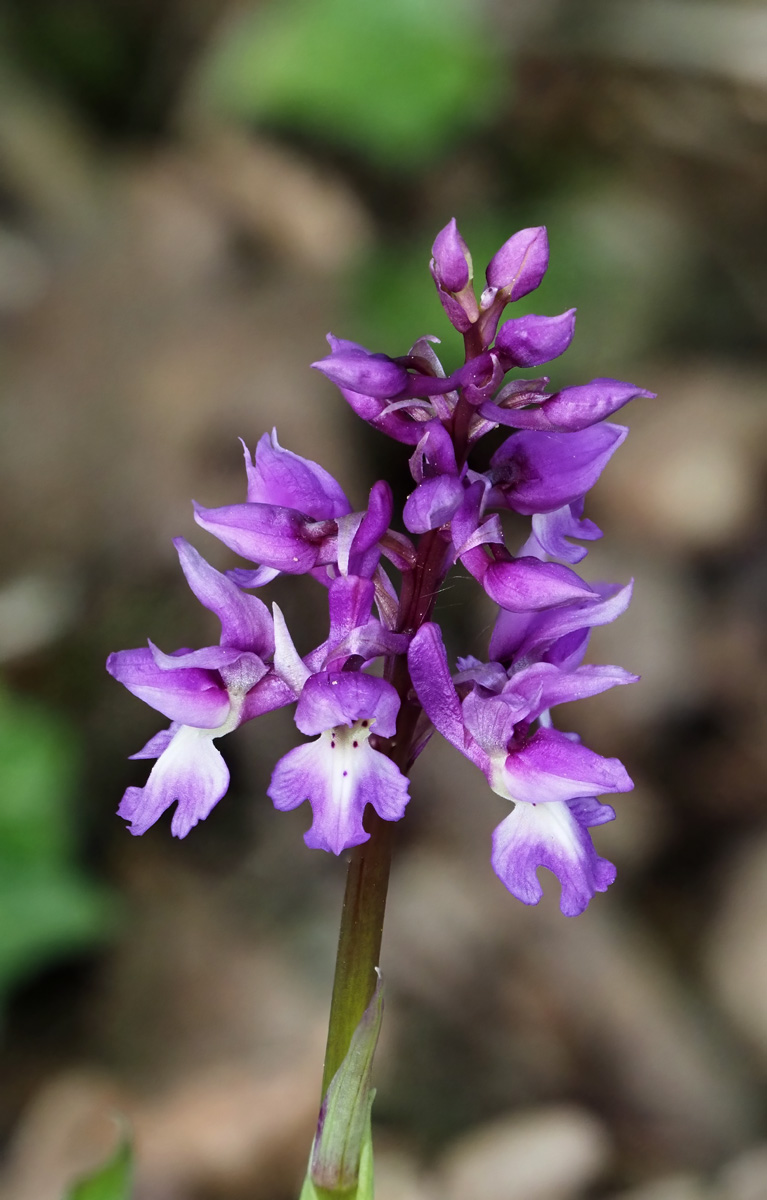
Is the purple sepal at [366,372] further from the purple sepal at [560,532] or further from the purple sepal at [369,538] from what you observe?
the purple sepal at [560,532]

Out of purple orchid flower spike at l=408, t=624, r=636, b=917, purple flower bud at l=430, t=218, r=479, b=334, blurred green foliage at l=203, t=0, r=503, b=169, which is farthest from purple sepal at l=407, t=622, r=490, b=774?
blurred green foliage at l=203, t=0, r=503, b=169

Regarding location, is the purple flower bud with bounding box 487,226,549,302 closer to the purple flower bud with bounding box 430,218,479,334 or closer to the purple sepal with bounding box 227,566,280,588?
the purple flower bud with bounding box 430,218,479,334

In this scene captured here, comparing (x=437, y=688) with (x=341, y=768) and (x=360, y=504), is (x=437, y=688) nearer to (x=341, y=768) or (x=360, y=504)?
(x=341, y=768)

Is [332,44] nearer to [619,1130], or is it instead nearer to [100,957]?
[100,957]

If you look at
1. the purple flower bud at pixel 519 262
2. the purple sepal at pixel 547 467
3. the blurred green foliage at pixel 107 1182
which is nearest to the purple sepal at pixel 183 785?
the purple sepal at pixel 547 467

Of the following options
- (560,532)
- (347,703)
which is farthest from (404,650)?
(560,532)
